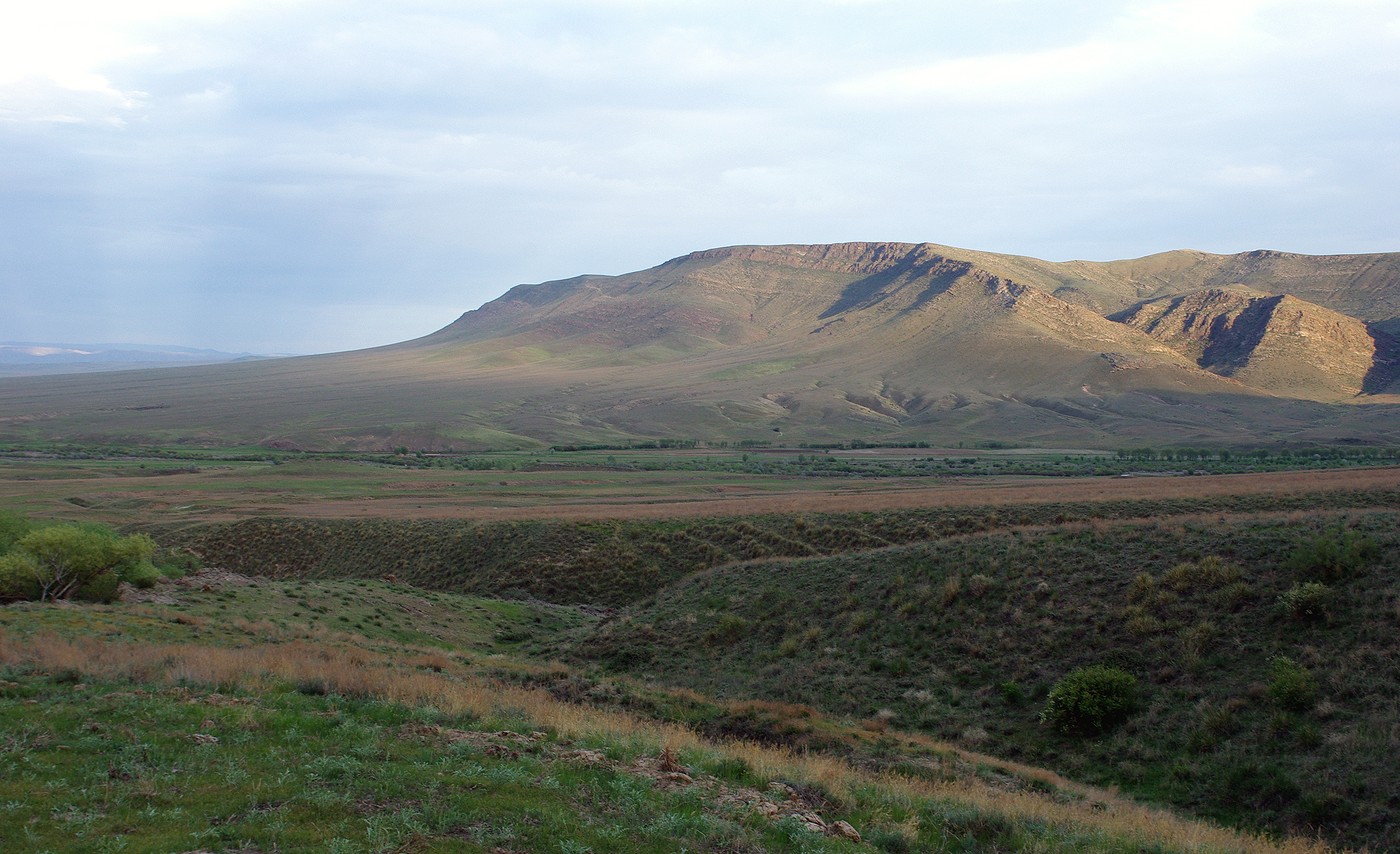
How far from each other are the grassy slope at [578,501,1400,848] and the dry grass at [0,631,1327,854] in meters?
1.71

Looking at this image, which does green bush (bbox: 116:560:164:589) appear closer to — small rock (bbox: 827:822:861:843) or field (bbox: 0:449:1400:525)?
field (bbox: 0:449:1400:525)

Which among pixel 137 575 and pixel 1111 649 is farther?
pixel 137 575

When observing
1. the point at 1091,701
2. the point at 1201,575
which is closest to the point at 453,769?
the point at 1091,701

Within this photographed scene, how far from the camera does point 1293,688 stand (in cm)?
1469

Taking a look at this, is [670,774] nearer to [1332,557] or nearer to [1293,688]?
[1293,688]

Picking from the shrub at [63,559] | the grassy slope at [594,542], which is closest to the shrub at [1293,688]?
the grassy slope at [594,542]

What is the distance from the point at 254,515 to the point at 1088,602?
168 ft

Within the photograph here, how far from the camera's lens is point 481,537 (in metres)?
44.6

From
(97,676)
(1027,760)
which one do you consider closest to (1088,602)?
(1027,760)

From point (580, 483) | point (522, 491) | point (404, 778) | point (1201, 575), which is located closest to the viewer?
point (404, 778)

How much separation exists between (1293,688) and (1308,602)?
3.38 meters

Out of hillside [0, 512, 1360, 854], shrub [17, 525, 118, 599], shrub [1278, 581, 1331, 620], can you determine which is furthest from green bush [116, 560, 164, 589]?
shrub [1278, 581, 1331, 620]

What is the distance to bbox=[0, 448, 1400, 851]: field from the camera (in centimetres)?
894

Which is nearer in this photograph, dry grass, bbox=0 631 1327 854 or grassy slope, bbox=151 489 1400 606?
dry grass, bbox=0 631 1327 854
